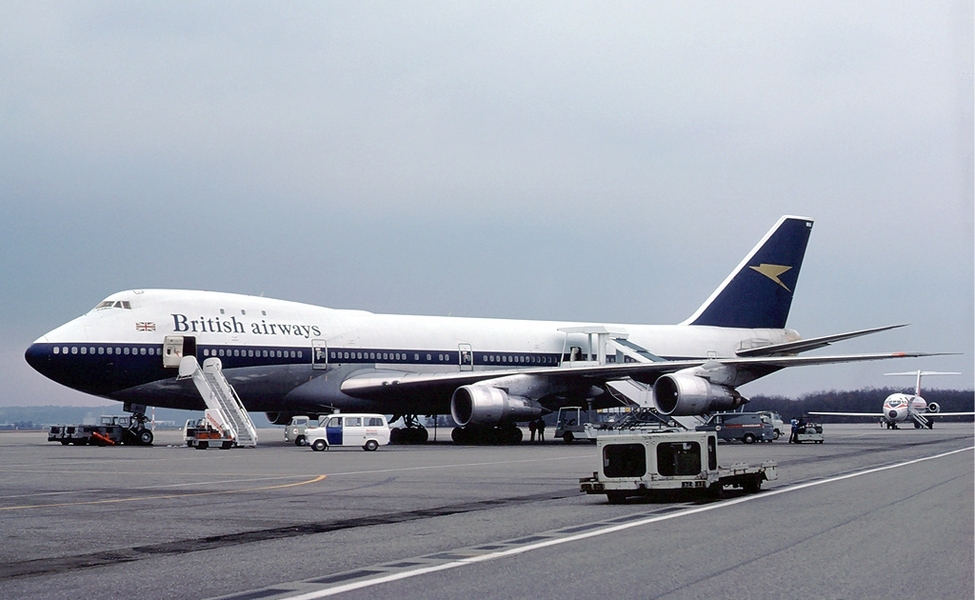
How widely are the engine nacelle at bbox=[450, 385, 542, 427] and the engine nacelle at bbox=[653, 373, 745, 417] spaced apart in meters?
5.33

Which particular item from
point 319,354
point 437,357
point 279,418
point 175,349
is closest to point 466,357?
point 437,357

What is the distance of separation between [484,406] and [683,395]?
24.8 feet

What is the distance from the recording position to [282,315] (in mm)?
42656

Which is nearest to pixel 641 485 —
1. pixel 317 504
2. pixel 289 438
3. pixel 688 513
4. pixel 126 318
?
pixel 688 513

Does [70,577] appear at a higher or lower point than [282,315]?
lower

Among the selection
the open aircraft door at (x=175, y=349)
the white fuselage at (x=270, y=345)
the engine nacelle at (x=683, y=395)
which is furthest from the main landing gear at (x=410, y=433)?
the engine nacelle at (x=683, y=395)

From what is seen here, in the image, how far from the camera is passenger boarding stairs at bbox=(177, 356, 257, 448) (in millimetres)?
39000

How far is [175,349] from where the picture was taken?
39.2m

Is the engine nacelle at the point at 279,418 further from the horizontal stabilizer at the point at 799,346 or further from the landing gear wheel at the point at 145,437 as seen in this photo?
the horizontal stabilizer at the point at 799,346

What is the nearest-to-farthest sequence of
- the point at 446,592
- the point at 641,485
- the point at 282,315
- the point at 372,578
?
1. the point at 446,592
2. the point at 372,578
3. the point at 641,485
4. the point at 282,315

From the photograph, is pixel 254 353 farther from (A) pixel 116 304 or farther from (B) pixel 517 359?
(B) pixel 517 359

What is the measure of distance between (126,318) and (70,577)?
30.5 metres

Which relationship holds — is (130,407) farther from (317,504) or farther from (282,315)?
(317,504)

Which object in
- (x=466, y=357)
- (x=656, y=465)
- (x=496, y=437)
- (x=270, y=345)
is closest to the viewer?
(x=656, y=465)
